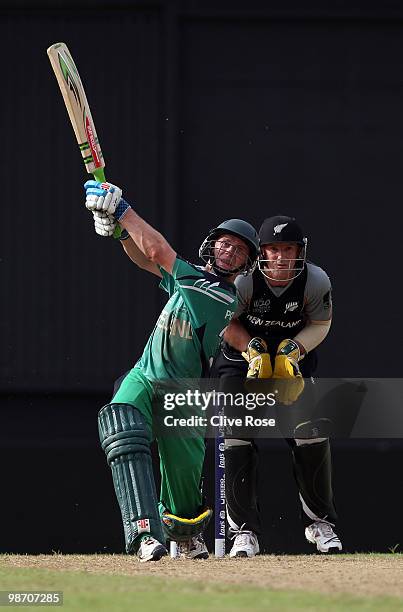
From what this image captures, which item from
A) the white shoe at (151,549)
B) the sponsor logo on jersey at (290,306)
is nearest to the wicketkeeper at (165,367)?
the white shoe at (151,549)

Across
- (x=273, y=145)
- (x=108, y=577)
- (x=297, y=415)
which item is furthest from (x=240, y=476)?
(x=273, y=145)

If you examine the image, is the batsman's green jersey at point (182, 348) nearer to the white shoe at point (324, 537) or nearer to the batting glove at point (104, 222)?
the batting glove at point (104, 222)

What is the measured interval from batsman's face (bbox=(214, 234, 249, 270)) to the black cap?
21.3 inches

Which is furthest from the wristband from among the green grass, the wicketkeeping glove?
the green grass

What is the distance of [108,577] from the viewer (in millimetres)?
5281

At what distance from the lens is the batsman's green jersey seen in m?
5.80

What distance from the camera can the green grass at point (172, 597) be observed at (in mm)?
4473

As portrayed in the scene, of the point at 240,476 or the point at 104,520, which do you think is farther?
the point at 104,520

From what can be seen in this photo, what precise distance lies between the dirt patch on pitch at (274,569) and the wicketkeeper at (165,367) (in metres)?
0.17

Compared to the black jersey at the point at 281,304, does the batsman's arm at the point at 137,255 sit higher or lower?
higher

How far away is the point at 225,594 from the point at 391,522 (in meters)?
3.46

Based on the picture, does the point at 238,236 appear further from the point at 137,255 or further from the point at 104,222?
the point at 104,222

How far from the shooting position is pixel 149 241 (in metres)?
5.73

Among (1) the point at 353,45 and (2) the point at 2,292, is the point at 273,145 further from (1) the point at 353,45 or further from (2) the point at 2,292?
(2) the point at 2,292
